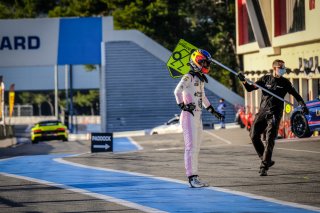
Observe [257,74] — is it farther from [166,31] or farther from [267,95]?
[267,95]

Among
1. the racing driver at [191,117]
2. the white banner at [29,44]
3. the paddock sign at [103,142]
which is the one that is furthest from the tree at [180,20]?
the racing driver at [191,117]

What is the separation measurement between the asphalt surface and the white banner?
27678 millimetres

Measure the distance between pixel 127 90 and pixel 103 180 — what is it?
35461 millimetres

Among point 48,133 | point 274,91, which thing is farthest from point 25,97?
point 274,91

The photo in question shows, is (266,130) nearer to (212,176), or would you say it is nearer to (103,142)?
(212,176)

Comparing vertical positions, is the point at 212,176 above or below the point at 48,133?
above

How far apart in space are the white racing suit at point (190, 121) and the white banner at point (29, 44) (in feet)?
117

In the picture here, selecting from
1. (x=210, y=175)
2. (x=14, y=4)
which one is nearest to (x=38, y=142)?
(x=210, y=175)

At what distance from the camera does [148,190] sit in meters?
A: 11.1

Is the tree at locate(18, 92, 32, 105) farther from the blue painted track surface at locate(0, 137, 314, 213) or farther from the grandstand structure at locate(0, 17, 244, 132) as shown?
the blue painted track surface at locate(0, 137, 314, 213)

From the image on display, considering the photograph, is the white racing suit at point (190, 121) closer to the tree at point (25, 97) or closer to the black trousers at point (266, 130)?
the black trousers at point (266, 130)

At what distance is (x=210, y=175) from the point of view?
42.9 feet

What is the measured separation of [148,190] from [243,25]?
107 ft

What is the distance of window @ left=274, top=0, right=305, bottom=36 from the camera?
3114 centimetres
